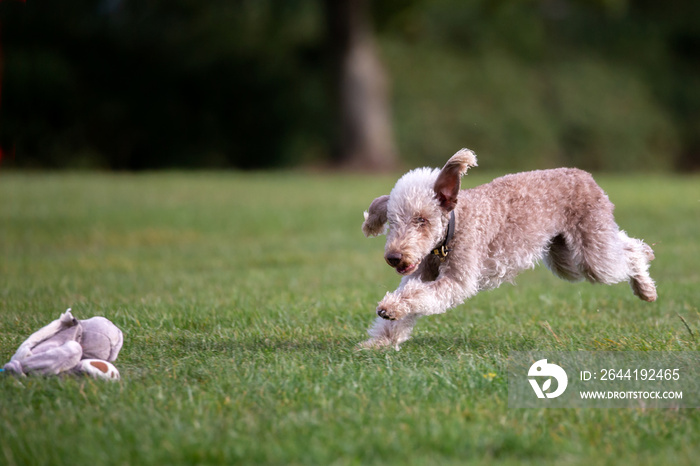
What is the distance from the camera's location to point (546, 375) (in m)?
4.85

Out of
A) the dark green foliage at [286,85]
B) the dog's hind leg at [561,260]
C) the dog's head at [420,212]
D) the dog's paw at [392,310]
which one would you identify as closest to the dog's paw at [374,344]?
the dog's paw at [392,310]

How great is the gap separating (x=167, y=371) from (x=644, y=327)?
3349mm

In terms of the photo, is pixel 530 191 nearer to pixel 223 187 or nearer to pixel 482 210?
pixel 482 210

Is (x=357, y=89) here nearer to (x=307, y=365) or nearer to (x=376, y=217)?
(x=376, y=217)

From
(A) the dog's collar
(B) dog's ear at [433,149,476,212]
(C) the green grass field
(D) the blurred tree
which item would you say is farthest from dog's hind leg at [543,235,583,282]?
(D) the blurred tree

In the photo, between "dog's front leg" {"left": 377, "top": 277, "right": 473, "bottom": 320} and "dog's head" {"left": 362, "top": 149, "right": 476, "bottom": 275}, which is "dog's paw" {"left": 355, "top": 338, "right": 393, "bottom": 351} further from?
"dog's head" {"left": 362, "top": 149, "right": 476, "bottom": 275}

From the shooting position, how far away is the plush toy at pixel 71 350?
4887 millimetres

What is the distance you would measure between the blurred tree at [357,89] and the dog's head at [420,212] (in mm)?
20046

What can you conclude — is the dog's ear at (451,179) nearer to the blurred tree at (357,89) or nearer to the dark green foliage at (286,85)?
the blurred tree at (357,89)

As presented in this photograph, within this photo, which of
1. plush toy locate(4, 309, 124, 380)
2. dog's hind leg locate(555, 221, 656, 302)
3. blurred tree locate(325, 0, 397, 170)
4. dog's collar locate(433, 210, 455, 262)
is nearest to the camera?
plush toy locate(4, 309, 124, 380)

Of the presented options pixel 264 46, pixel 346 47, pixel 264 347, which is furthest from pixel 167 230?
pixel 264 46

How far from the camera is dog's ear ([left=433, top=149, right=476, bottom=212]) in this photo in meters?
5.40

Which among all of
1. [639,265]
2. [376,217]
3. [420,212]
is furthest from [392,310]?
[639,265]

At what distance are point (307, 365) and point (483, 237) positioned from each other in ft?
4.73
